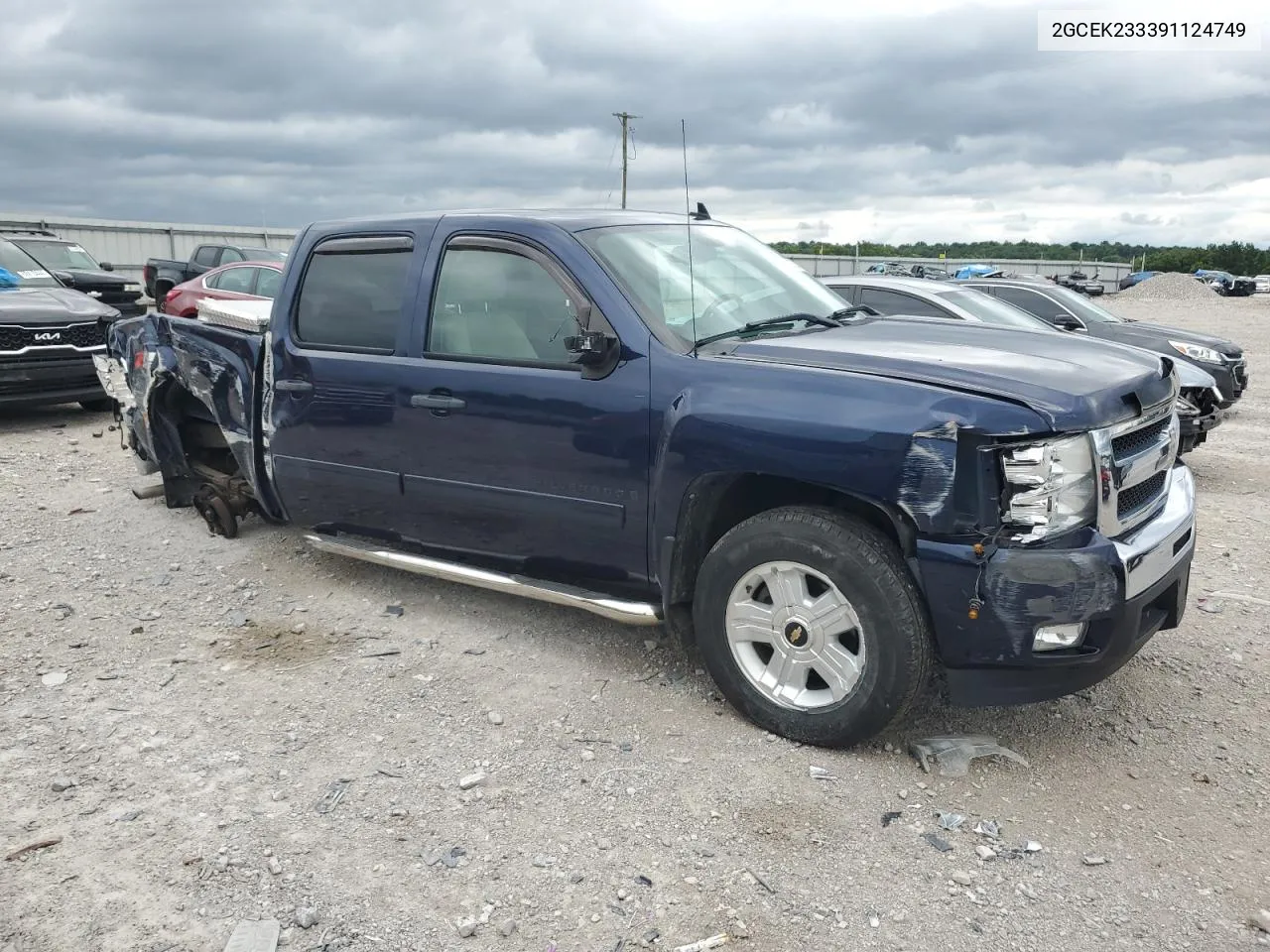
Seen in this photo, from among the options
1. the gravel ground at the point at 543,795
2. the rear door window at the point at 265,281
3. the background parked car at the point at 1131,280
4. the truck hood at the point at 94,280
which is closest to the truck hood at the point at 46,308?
the rear door window at the point at 265,281

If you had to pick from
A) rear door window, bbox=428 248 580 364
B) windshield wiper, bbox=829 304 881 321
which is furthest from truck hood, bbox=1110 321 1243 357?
rear door window, bbox=428 248 580 364

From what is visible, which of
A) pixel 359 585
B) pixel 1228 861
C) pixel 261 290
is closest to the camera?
pixel 1228 861

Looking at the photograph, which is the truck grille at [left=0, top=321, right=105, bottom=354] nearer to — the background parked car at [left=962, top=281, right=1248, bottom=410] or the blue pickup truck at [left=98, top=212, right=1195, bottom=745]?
the blue pickup truck at [left=98, top=212, right=1195, bottom=745]

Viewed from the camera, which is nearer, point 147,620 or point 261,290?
point 147,620

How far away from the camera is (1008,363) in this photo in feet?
11.1

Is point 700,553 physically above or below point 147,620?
above

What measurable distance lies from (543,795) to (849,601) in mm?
1210

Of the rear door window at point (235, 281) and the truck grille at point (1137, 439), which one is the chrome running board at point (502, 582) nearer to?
the truck grille at point (1137, 439)

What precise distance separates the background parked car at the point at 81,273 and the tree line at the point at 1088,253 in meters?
44.5

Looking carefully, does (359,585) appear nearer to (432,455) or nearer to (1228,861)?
(432,455)

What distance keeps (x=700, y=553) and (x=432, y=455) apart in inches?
52.0

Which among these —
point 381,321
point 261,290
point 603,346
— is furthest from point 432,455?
point 261,290

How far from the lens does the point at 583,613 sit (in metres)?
4.79

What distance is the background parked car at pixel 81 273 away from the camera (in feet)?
48.1
